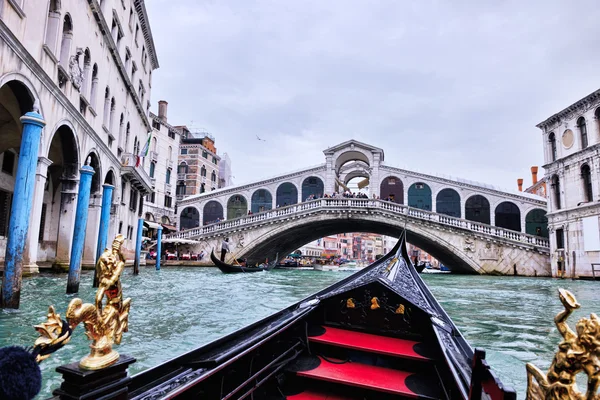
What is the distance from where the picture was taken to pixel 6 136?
5.95 m

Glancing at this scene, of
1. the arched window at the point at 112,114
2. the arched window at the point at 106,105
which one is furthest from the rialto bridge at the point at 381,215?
the arched window at the point at 106,105

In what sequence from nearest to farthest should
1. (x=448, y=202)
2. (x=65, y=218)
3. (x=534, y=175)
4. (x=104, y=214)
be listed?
1. (x=104, y=214)
2. (x=65, y=218)
3. (x=448, y=202)
4. (x=534, y=175)

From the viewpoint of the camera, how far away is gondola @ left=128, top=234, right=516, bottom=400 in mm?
1180

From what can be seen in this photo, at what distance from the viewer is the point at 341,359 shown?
2.07m

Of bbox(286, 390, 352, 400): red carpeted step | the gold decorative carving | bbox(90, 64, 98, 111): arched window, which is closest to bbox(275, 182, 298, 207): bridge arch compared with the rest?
bbox(90, 64, 98, 111): arched window

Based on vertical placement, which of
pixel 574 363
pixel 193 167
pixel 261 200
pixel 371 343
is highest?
pixel 193 167

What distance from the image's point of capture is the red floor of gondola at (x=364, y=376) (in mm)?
1698

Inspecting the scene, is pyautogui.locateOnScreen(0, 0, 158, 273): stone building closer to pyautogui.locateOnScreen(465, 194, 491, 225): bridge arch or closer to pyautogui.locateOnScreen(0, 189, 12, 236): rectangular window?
pyautogui.locateOnScreen(0, 189, 12, 236): rectangular window

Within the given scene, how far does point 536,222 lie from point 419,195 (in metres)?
4.71

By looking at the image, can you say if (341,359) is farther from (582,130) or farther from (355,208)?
(582,130)

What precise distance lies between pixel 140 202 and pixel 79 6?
6762mm

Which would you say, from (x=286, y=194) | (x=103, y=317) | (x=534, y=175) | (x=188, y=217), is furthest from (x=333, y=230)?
(x=534, y=175)

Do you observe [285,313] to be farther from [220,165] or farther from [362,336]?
[220,165]

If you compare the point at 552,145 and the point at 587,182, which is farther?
the point at 552,145
